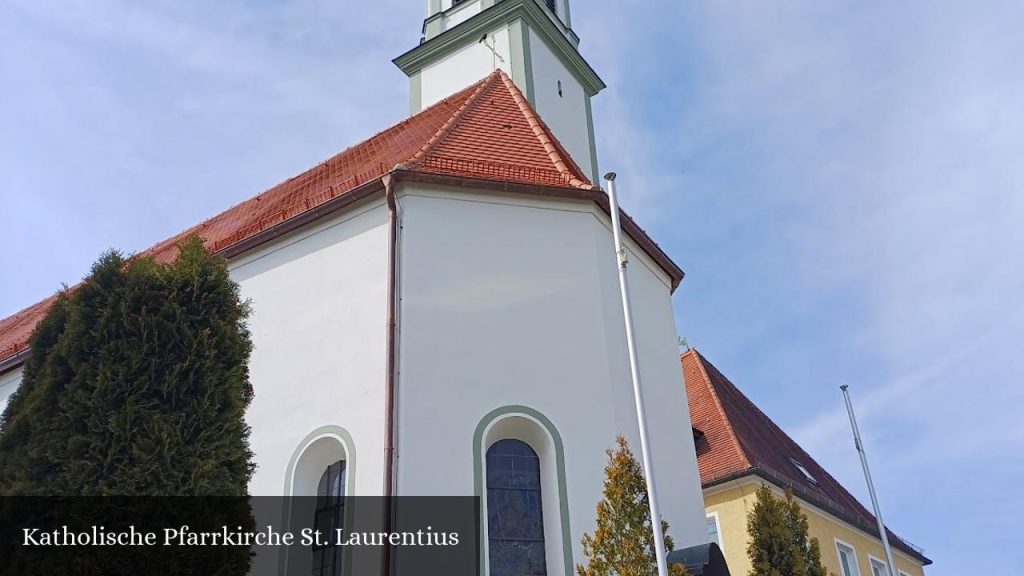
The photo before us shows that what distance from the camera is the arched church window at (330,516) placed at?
9.16 m

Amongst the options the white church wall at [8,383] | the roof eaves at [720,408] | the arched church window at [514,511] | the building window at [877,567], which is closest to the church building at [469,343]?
the arched church window at [514,511]

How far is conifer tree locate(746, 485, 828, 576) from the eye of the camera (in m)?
10.6

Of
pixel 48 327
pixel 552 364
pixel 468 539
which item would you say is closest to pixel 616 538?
pixel 468 539

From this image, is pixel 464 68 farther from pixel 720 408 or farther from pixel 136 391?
pixel 136 391

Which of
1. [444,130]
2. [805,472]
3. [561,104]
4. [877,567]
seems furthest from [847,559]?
[444,130]

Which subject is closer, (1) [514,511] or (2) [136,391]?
(2) [136,391]

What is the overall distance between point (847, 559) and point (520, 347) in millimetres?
10389

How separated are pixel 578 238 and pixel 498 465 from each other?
282 cm

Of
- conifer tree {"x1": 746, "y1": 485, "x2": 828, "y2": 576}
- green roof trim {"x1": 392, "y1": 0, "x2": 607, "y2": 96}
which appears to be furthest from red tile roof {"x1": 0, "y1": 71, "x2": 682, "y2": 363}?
conifer tree {"x1": 746, "y1": 485, "x2": 828, "y2": 576}

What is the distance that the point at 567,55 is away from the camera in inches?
651

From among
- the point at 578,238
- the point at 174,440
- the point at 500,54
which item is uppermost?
the point at 500,54

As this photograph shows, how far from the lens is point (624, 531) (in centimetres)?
748

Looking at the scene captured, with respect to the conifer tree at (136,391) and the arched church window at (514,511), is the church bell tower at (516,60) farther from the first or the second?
the conifer tree at (136,391)

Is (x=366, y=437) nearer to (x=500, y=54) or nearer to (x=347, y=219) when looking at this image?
(x=347, y=219)
